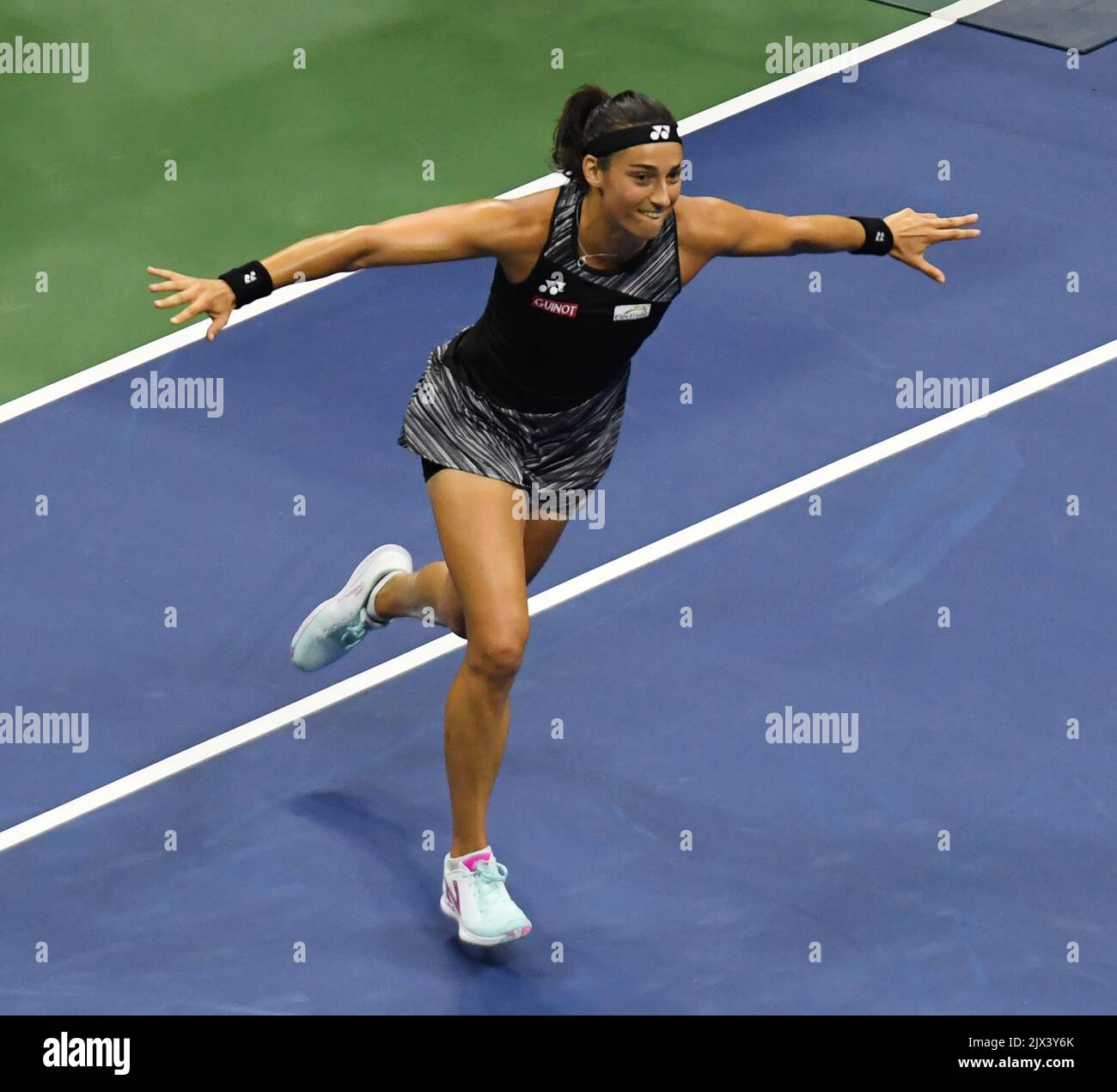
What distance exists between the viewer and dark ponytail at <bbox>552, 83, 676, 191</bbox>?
7004 millimetres

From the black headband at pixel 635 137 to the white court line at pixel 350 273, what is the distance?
2.76 metres

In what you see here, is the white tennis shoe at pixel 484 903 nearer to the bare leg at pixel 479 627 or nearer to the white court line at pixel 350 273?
the bare leg at pixel 479 627

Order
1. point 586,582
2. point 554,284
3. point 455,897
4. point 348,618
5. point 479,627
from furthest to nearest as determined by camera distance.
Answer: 1. point 586,582
2. point 348,618
3. point 455,897
4. point 554,284
5. point 479,627

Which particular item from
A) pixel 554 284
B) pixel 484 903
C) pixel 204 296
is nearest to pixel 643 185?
pixel 554 284

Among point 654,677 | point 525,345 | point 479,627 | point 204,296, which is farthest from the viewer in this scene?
point 654,677

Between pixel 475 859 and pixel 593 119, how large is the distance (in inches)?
89.4

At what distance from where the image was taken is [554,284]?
720 centimetres

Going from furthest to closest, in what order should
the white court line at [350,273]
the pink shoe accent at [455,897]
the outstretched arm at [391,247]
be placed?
1. the white court line at [350,273]
2. the pink shoe accent at [455,897]
3. the outstretched arm at [391,247]

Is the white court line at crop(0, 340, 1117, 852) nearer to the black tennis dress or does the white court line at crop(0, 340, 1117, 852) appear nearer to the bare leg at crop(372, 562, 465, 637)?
the bare leg at crop(372, 562, 465, 637)

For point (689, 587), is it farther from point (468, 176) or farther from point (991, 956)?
point (468, 176)

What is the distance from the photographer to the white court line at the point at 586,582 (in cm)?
811

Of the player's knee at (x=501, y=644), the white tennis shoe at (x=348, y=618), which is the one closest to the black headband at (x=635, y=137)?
the player's knee at (x=501, y=644)

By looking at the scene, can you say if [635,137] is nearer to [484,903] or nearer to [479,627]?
[479,627]

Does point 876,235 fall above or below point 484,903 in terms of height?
above
